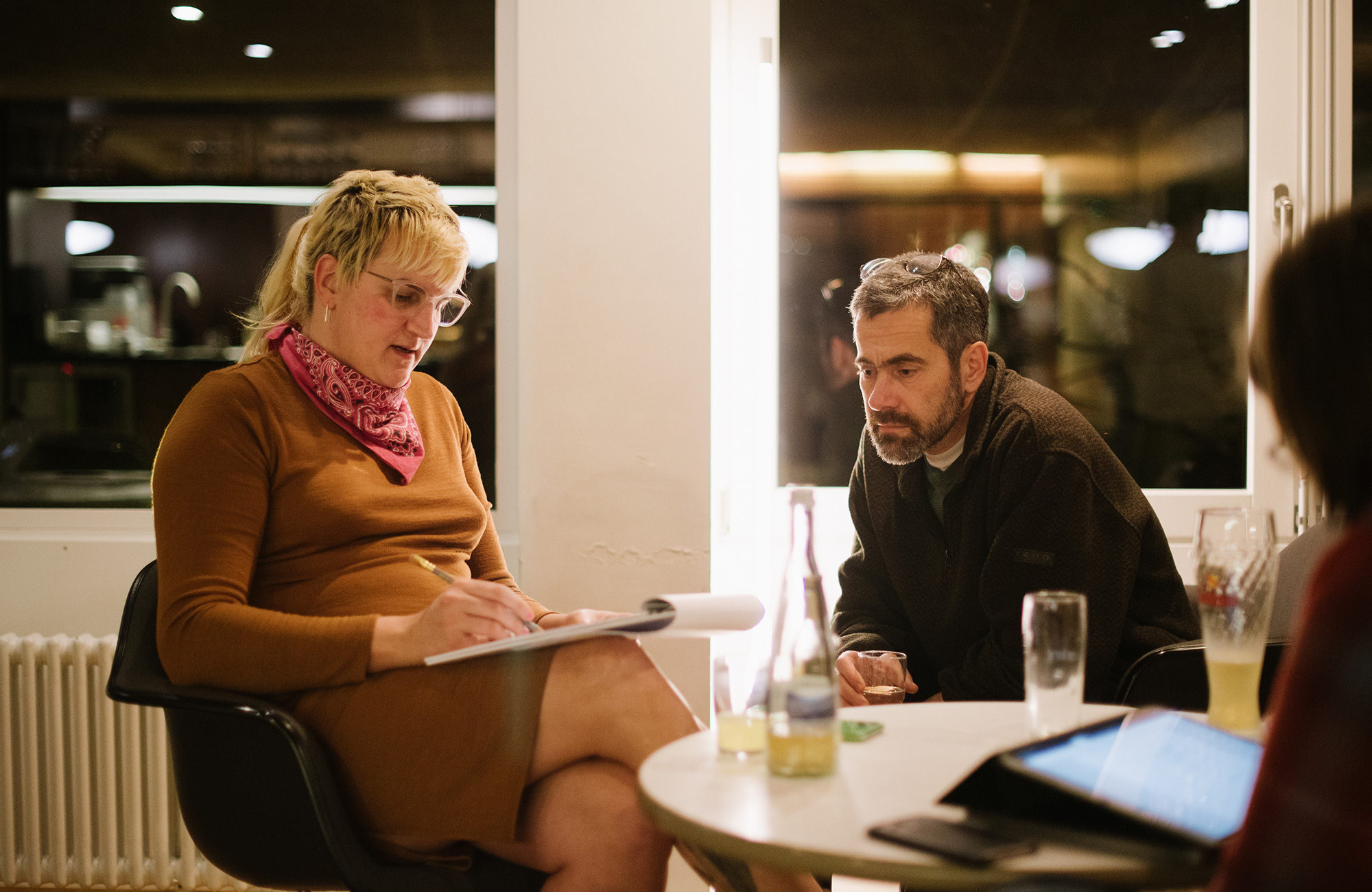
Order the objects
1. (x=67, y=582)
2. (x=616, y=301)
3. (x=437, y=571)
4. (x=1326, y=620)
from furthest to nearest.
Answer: (x=67, y=582), (x=616, y=301), (x=437, y=571), (x=1326, y=620)

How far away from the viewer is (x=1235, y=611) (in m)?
1.11

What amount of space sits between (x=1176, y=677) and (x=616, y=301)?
4.27 feet

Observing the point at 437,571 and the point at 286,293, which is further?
the point at 286,293

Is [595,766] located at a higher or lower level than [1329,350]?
lower

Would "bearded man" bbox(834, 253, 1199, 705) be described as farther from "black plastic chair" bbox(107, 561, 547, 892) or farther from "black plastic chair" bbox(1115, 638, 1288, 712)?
"black plastic chair" bbox(107, 561, 547, 892)

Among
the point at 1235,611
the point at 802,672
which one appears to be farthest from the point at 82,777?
the point at 1235,611

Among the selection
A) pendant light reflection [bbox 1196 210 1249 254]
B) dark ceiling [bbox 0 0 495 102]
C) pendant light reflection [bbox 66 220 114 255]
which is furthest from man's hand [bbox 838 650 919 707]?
Result: pendant light reflection [bbox 66 220 114 255]

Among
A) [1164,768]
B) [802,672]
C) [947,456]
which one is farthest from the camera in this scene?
[947,456]

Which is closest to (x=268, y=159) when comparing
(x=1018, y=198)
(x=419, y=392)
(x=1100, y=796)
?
(x=419, y=392)

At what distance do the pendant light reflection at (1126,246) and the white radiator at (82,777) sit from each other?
98.9 inches

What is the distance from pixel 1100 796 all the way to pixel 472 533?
112 cm

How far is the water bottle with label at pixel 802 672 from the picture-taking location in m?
1.00

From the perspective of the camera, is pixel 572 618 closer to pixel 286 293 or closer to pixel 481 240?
pixel 286 293

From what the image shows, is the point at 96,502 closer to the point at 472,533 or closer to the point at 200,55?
the point at 200,55
